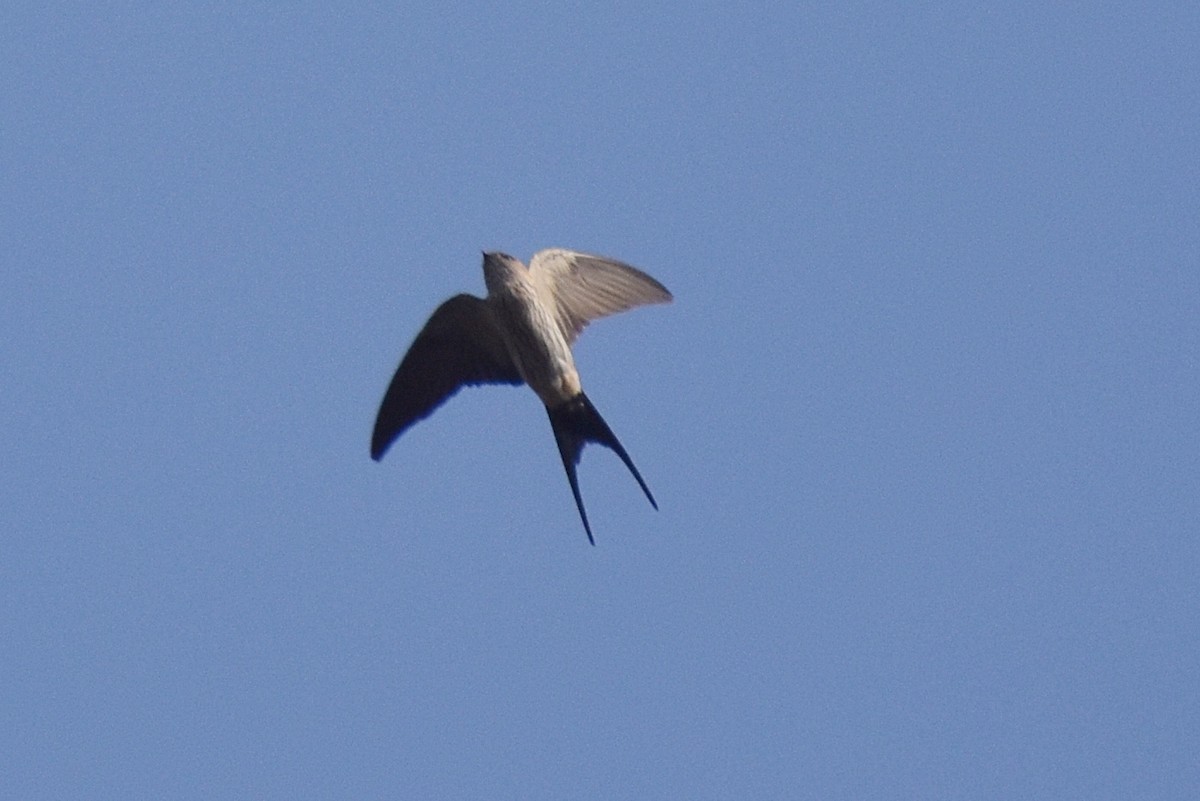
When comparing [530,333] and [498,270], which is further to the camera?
[498,270]

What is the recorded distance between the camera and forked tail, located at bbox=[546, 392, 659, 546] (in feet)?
32.6

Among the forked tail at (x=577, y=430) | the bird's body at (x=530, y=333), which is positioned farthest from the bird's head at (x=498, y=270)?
the forked tail at (x=577, y=430)

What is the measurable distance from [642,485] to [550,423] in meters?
0.85

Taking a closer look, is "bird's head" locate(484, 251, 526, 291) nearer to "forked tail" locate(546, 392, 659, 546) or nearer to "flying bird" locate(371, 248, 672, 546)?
"flying bird" locate(371, 248, 672, 546)

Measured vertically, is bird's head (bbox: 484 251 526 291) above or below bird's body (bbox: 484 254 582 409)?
above

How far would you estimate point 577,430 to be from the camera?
10.1 m

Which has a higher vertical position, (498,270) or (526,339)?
(498,270)

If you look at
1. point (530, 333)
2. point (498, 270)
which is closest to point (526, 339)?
point (530, 333)

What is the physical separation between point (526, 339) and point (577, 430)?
465mm

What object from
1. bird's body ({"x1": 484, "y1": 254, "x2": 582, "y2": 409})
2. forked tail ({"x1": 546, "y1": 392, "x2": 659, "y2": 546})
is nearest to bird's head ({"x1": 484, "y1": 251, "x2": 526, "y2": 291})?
bird's body ({"x1": 484, "y1": 254, "x2": 582, "y2": 409})

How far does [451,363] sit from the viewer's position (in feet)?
35.1

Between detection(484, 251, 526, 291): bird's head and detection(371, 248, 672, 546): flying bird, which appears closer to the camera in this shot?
detection(371, 248, 672, 546): flying bird

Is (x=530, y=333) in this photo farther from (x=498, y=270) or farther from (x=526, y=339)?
(x=498, y=270)

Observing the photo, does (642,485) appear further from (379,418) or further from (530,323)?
(379,418)
